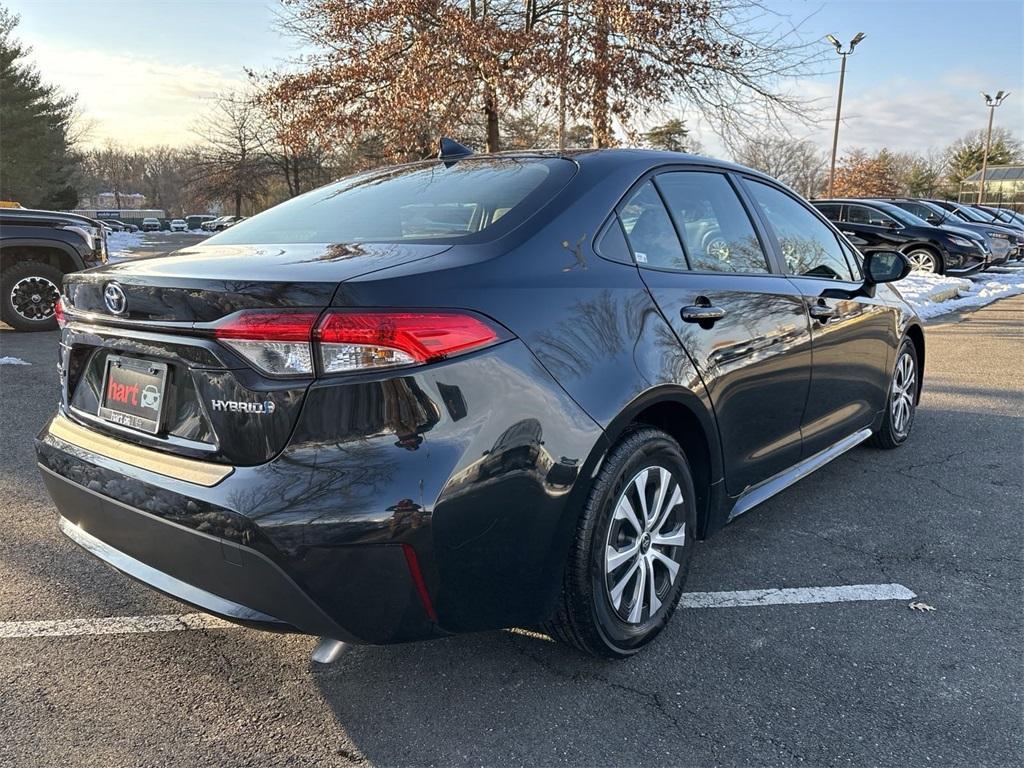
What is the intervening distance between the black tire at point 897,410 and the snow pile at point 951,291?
6529mm

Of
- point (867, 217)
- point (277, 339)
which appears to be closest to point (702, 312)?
point (277, 339)

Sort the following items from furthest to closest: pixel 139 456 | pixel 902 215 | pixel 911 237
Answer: pixel 902 215 → pixel 911 237 → pixel 139 456

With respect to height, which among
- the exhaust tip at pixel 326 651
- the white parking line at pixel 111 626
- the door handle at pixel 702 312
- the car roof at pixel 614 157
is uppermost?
the car roof at pixel 614 157

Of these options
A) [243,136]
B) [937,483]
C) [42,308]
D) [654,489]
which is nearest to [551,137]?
[42,308]

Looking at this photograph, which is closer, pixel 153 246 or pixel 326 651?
pixel 326 651

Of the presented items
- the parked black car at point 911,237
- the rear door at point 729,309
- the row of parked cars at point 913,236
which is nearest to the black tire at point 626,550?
the rear door at point 729,309

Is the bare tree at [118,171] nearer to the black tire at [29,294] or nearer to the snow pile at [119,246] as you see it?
the snow pile at [119,246]

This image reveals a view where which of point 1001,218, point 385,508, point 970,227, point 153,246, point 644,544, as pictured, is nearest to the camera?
point 385,508

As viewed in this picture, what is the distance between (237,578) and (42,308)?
27.8 feet

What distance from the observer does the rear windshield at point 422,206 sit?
2.35m

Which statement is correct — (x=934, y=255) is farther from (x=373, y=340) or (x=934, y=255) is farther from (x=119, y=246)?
(x=119, y=246)

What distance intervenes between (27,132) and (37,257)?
1344 inches

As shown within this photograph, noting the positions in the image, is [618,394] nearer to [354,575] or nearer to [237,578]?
[354,575]

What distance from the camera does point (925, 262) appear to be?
16641 millimetres
